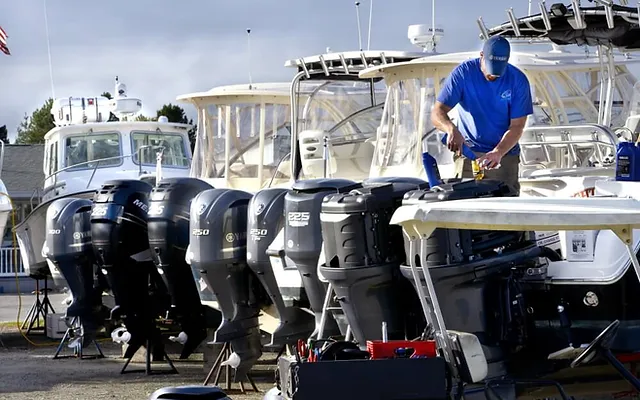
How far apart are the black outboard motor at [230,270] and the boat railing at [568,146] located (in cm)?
249

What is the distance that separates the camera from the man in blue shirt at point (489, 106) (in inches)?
329

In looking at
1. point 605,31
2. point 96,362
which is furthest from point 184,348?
point 605,31

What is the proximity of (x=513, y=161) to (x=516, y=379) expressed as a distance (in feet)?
6.00

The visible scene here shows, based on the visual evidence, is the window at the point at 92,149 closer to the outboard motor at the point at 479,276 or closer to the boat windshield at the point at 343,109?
the boat windshield at the point at 343,109

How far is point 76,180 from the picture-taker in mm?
20438

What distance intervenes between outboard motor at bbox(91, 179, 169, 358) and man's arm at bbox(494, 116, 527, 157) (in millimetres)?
5237

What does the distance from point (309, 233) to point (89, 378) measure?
437 cm

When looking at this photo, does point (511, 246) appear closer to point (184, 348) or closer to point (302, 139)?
point (184, 348)

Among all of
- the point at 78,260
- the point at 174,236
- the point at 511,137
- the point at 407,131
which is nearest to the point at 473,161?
the point at 511,137

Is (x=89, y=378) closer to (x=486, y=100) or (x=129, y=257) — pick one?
(x=129, y=257)

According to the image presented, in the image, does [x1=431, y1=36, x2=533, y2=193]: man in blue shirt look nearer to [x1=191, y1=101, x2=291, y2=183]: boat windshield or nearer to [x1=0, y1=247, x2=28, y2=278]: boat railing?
[x1=191, y1=101, x2=291, y2=183]: boat windshield

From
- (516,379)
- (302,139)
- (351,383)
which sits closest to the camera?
(351,383)

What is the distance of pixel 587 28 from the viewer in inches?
471

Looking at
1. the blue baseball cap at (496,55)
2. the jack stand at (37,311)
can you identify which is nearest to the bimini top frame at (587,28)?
the blue baseball cap at (496,55)
